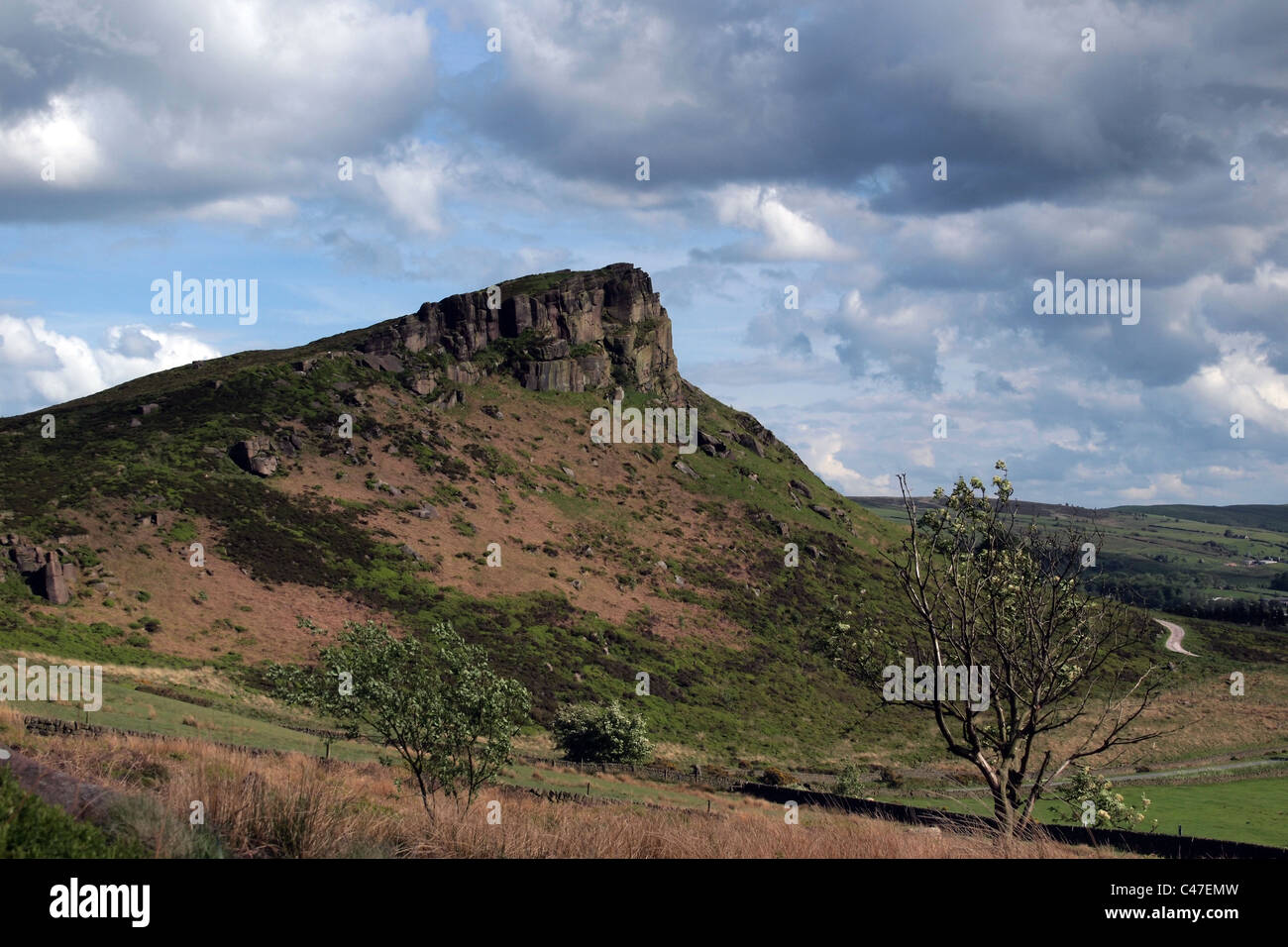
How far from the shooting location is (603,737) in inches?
2298

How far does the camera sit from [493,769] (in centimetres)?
2409

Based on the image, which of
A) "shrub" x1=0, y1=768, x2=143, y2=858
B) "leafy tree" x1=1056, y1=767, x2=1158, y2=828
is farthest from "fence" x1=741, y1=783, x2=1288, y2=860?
"shrub" x1=0, y1=768, x2=143, y2=858

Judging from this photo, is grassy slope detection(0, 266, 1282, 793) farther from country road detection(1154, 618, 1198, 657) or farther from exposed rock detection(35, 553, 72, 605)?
country road detection(1154, 618, 1198, 657)

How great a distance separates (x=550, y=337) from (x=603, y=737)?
9453cm

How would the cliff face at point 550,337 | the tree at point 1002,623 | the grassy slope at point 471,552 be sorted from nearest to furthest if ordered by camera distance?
the tree at point 1002,623
the grassy slope at point 471,552
the cliff face at point 550,337

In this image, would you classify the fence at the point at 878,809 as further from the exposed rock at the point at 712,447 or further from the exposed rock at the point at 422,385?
the exposed rock at the point at 712,447

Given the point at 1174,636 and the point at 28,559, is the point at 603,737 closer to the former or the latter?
the point at 28,559

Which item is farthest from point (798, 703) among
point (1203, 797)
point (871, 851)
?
point (871, 851)

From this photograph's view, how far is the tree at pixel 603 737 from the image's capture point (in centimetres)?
5794

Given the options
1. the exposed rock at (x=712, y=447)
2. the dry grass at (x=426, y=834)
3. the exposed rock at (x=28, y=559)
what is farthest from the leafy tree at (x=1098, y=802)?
the exposed rock at (x=712, y=447)

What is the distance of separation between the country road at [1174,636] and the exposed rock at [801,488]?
5202cm

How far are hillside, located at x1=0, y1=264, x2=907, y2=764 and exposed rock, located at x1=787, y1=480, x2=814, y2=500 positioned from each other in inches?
15.2

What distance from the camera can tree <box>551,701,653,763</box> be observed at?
57938 mm
